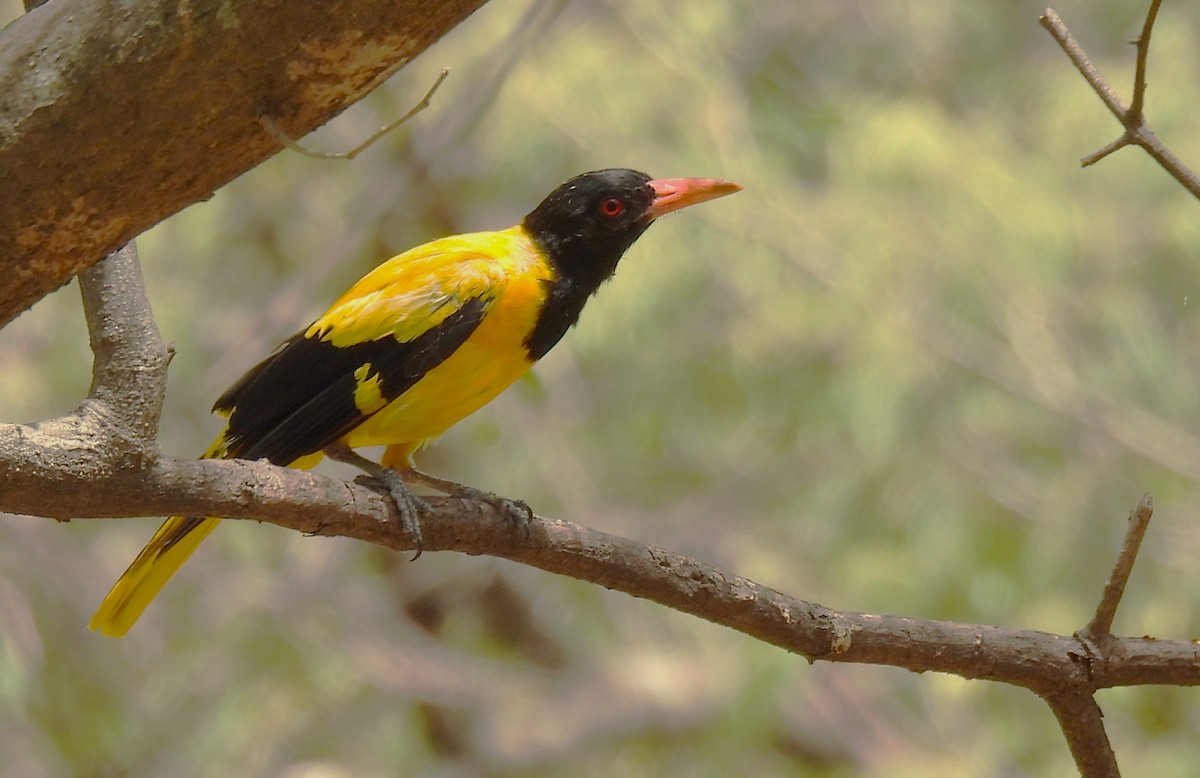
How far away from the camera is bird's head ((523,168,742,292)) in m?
3.71

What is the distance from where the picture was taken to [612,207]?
373cm

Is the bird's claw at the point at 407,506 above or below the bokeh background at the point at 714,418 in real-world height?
below

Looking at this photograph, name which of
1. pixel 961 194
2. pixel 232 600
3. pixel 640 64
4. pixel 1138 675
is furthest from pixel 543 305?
pixel 232 600

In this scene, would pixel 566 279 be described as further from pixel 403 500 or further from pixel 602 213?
pixel 403 500

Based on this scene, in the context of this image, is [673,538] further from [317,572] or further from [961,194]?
[961,194]

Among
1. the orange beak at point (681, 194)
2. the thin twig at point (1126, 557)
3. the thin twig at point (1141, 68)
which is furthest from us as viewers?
the orange beak at point (681, 194)

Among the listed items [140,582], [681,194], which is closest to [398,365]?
[140,582]

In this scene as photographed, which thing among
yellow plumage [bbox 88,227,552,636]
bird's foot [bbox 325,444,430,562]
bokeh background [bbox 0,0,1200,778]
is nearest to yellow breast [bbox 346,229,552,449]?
yellow plumage [bbox 88,227,552,636]

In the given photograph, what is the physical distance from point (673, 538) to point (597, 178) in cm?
460

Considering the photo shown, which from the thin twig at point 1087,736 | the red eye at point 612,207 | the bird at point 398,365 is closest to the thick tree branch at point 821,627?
the thin twig at point 1087,736

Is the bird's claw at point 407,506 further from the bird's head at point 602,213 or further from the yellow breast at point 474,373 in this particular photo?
the bird's head at point 602,213

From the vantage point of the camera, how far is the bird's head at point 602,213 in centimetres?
371

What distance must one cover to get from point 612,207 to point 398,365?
851 millimetres

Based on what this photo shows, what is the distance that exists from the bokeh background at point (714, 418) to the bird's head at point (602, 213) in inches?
72.0
